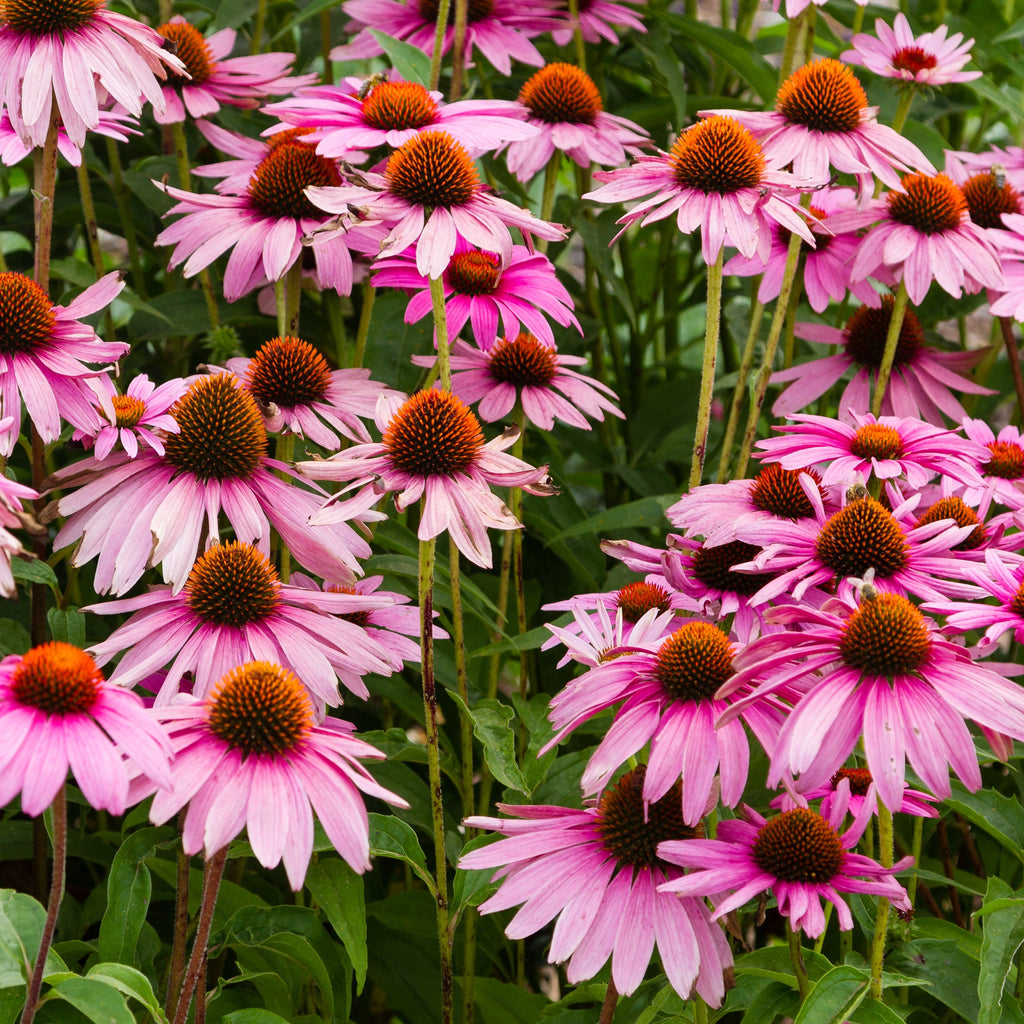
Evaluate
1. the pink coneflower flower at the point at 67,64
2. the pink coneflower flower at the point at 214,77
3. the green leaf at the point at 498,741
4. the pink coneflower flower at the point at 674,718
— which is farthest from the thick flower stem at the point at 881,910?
the pink coneflower flower at the point at 214,77

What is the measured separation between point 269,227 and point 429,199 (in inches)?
9.3

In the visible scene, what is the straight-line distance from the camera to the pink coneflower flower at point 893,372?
164 centimetres

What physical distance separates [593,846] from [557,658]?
2.42 ft

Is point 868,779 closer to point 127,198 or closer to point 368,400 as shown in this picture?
point 368,400

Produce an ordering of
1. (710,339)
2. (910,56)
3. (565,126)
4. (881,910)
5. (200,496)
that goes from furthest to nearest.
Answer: (910,56) → (565,126) → (710,339) → (200,496) → (881,910)

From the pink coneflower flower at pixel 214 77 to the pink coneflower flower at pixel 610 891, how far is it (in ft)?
3.39

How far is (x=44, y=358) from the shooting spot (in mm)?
1132

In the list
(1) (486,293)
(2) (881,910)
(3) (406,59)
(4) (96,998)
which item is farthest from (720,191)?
(4) (96,998)

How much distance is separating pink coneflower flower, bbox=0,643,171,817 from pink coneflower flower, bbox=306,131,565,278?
0.54 metres

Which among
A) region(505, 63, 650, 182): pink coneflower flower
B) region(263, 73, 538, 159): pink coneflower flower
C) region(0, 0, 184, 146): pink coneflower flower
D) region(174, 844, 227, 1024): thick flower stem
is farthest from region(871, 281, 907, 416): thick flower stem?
region(174, 844, 227, 1024): thick flower stem

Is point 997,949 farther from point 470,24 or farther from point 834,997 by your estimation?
point 470,24

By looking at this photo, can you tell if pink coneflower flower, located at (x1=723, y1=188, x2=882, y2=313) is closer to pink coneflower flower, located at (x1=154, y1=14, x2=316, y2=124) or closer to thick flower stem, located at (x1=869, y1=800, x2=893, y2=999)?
pink coneflower flower, located at (x1=154, y1=14, x2=316, y2=124)

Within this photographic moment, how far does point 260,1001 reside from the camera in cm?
117

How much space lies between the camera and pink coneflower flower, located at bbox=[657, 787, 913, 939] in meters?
0.86
